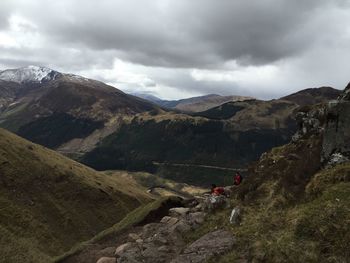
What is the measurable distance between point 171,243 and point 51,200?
84.6 meters

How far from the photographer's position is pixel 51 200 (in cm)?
10581

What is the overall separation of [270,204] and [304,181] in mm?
2700

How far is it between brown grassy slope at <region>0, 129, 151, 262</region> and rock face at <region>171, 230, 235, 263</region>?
53240 millimetres

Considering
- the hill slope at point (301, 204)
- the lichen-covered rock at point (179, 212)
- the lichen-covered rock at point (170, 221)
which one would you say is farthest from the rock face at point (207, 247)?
the lichen-covered rock at point (179, 212)

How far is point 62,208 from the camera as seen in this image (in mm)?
104438

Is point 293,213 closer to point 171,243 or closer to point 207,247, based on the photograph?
point 207,247

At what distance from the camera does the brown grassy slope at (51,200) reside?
8094 centimetres

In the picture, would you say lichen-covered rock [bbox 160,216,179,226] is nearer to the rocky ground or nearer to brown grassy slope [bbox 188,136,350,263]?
the rocky ground

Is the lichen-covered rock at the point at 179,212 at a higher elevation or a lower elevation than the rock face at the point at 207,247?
lower

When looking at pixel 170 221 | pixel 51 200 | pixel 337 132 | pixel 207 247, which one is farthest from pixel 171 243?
pixel 51 200

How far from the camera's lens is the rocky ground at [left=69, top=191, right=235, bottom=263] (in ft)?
79.8

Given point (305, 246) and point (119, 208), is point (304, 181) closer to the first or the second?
point (305, 246)

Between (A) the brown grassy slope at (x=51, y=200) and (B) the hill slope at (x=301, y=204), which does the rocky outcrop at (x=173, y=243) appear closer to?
(B) the hill slope at (x=301, y=204)

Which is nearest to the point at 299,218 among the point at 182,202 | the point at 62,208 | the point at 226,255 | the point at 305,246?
the point at 305,246
